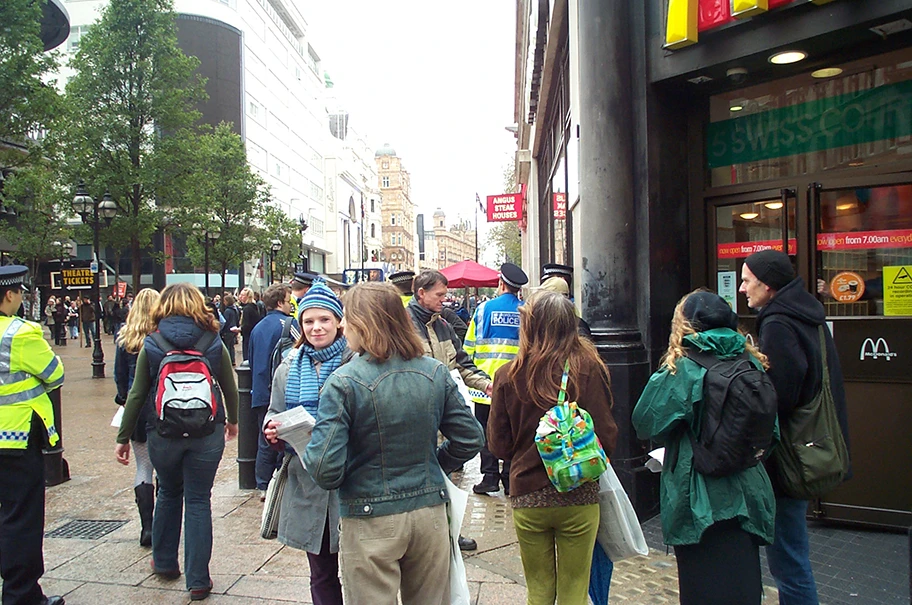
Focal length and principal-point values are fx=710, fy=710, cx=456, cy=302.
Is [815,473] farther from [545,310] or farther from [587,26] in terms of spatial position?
[587,26]

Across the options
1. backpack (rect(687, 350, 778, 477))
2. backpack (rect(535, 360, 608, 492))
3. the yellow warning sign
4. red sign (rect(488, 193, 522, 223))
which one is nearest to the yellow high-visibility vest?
backpack (rect(535, 360, 608, 492))

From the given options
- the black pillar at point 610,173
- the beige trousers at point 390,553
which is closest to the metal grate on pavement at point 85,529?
the beige trousers at point 390,553

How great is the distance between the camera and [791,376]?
355 centimetres

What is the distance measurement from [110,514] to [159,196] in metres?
21.1

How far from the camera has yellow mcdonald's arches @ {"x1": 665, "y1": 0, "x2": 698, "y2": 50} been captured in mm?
5527

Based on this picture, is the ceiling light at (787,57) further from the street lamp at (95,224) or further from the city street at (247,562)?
the street lamp at (95,224)

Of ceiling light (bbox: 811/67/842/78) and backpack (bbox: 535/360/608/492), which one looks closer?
backpack (bbox: 535/360/608/492)

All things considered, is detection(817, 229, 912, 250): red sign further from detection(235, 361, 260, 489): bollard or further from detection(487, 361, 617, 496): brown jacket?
detection(235, 361, 260, 489): bollard

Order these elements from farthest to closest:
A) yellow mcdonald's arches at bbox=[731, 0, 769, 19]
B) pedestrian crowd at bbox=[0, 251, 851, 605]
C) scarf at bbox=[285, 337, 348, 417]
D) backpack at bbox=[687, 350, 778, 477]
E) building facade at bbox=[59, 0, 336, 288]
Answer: building facade at bbox=[59, 0, 336, 288], yellow mcdonald's arches at bbox=[731, 0, 769, 19], scarf at bbox=[285, 337, 348, 417], backpack at bbox=[687, 350, 778, 477], pedestrian crowd at bbox=[0, 251, 851, 605]

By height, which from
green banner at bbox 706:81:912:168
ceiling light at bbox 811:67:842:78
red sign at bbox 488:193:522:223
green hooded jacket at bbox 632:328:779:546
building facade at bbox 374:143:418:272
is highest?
building facade at bbox 374:143:418:272

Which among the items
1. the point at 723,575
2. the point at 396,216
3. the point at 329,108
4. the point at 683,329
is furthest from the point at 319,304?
the point at 396,216

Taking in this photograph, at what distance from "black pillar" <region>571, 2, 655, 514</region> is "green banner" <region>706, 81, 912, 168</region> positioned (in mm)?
877

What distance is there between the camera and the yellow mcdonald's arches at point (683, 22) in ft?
18.1

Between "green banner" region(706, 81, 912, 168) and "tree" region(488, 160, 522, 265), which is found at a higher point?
"tree" region(488, 160, 522, 265)
